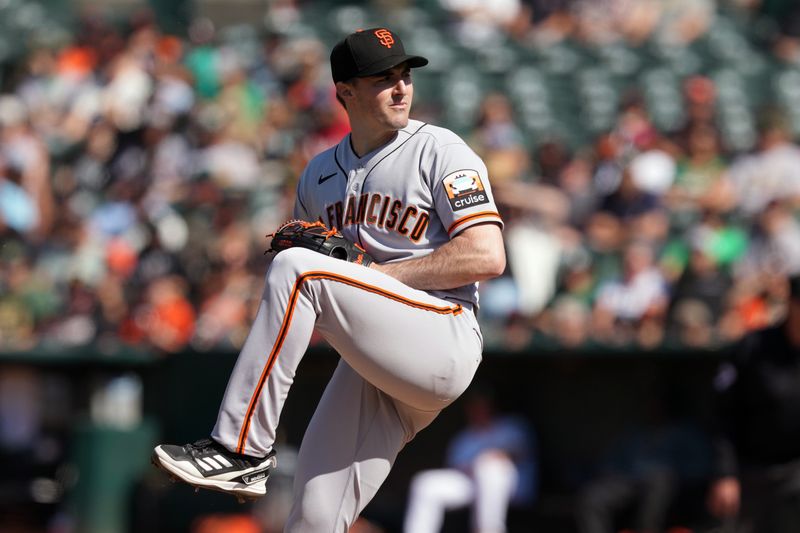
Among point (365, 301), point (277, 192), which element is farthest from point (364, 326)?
point (277, 192)

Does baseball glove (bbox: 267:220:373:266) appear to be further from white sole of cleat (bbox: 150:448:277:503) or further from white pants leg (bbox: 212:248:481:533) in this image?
white sole of cleat (bbox: 150:448:277:503)

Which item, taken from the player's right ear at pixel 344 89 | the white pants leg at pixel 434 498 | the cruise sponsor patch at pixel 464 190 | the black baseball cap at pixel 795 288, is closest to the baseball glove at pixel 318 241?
the cruise sponsor patch at pixel 464 190

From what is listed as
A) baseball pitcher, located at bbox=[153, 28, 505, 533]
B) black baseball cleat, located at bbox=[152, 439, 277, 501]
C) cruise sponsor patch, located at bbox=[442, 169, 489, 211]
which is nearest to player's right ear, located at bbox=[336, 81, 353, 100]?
baseball pitcher, located at bbox=[153, 28, 505, 533]

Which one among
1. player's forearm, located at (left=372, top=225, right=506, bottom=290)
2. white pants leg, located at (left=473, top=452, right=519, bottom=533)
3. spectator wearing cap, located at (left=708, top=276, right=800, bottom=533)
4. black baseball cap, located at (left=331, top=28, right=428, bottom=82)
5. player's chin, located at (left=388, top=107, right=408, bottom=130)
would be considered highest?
black baseball cap, located at (left=331, top=28, right=428, bottom=82)

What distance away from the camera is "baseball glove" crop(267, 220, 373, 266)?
366 cm

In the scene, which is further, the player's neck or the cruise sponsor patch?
the player's neck

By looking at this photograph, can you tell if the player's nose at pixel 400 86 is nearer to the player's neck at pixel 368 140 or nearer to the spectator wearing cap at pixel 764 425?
the player's neck at pixel 368 140

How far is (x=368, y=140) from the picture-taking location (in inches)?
157

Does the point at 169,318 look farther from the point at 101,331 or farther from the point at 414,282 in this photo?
the point at 414,282

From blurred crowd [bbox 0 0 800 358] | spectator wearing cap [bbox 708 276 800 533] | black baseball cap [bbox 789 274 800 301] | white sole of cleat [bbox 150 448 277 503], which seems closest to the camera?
white sole of cleat [bbox 150 448 277 503]

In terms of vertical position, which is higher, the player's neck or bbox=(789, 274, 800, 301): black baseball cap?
the player's neck

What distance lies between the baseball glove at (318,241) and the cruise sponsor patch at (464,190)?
316 mm

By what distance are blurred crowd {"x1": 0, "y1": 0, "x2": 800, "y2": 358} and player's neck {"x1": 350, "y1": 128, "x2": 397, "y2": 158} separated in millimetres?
3904

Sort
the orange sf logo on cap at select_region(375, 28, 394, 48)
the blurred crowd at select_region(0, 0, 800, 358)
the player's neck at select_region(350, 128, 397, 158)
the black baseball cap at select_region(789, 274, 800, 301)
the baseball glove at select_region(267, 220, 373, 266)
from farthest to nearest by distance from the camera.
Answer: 1. the blurred crowd at select_region(0, 0, 800, 358)
2. the black baseball cap at select_region(789, 274, 800, 301)
3. the player's neck at select_region(350, 128, 397, 158)
4. the orange sf logo on cap at select_region(375, 28, 394, 48)
5. the baseball glove at select_region(267, 220, 373, 266)
